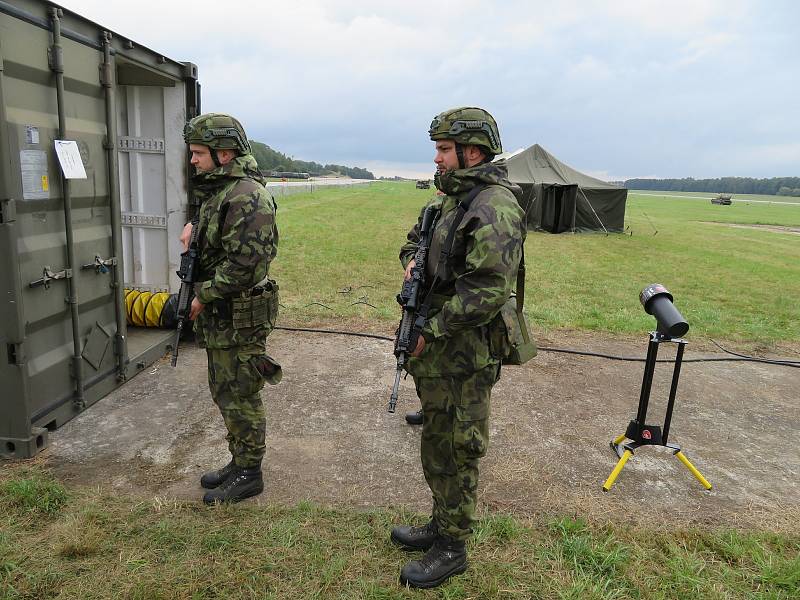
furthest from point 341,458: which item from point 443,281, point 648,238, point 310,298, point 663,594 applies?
point 648,238

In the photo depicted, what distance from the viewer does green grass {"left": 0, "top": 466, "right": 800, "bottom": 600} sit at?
2.63 m

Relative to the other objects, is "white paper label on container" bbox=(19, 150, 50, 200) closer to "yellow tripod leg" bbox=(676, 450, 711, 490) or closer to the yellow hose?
the yellow hose

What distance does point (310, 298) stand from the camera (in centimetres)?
854

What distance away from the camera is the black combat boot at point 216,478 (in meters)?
3.41

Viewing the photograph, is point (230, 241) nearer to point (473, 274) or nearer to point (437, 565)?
point (473, 274)

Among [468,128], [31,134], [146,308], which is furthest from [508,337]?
[146,308]

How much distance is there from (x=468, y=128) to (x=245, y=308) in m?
1.54

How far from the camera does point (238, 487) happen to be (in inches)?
129

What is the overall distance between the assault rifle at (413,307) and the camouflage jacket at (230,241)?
35.5 inches

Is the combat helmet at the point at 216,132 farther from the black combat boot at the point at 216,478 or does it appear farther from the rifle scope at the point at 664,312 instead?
the rifle scope at the point at 664,312

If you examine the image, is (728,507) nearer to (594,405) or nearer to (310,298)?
(594,405)

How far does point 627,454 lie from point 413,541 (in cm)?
166

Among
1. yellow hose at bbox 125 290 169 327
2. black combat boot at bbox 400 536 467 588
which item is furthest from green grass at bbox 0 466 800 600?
yellow hose at bbox 125 290 169 327

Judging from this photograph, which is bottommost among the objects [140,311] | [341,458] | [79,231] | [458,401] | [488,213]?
[341,458]
